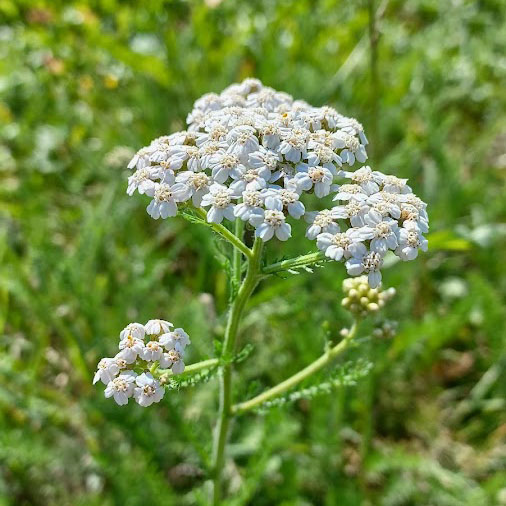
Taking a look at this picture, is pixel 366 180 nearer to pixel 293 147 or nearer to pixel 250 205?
pixel 293 147

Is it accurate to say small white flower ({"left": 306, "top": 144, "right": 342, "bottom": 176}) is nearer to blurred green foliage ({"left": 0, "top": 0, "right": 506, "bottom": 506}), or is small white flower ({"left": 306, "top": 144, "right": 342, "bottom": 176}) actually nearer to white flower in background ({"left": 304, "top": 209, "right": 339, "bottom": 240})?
white flower in background ({"left": 304, "top": 209, "right": 339, "bottom": 240})

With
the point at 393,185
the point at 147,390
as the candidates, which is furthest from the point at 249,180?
the point at 147,390

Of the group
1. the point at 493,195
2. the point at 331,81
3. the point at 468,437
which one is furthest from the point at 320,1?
Result: the point at 468,437

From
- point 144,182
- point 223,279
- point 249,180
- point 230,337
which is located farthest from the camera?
point 223,279

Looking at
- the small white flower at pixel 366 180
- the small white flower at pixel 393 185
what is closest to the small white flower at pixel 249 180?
the small white flower at pixel 366 180

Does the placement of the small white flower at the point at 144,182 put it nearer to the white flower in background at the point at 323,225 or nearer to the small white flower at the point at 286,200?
the small white flower at the point at 286,200

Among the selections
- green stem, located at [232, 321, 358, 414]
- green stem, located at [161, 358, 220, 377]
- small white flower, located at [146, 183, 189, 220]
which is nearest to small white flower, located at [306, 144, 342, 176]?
small white flower, located at [146, 183, 189, 220]
